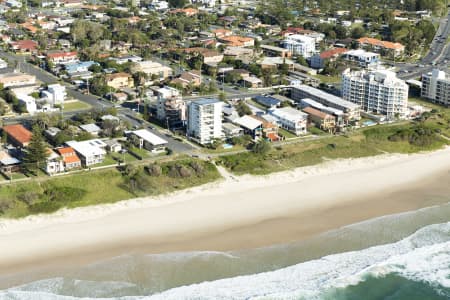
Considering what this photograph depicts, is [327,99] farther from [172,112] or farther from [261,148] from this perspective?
[172,112]

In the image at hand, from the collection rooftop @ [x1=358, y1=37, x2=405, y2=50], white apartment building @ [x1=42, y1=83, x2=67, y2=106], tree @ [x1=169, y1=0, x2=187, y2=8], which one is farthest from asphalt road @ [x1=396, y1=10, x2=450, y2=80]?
tree @ [x1=169, y1=0, x2=187, y2=8]

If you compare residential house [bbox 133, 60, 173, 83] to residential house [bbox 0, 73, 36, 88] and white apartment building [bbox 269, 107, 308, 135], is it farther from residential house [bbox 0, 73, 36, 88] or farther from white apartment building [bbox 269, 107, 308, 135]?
white apartment building [bbox 269, 107, 308, 135]

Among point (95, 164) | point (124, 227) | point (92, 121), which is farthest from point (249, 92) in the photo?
point (124, 227)

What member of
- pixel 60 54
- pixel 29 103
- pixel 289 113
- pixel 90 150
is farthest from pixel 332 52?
pixel 90 150

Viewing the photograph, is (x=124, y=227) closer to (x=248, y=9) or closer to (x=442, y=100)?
(x=442, y=100)

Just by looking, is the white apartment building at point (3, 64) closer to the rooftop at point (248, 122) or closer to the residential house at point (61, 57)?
the residential house at point (61, 57)

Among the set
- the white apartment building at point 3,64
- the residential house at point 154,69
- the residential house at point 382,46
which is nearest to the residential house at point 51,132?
the residential house at point 154,69
